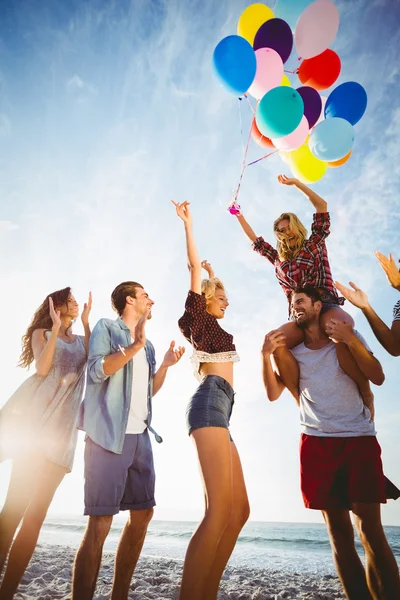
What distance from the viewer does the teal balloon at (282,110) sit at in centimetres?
328

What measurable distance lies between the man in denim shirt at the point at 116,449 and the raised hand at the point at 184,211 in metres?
1.02

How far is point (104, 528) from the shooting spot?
2.42 meters

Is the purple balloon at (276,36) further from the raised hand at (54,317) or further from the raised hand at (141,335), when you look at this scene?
the raised hand at (54,317)

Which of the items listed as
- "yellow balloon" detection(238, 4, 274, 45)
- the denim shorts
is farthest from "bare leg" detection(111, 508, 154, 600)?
"yellow balloon" detection(238, 4, 274, 45)

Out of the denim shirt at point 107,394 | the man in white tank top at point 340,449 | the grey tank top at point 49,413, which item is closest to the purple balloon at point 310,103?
the man in white tank top at point 340,449

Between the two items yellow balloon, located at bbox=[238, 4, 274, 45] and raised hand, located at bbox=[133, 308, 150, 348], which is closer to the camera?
raised hand, located at bbox=[133, 308, 150, 348]

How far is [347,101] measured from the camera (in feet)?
12.2

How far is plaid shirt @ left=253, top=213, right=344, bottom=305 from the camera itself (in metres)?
3.13

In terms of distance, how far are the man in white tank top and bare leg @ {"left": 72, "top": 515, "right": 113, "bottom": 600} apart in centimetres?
135

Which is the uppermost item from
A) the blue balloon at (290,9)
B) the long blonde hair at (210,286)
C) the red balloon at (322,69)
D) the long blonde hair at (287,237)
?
the blue balloon at (290,9)

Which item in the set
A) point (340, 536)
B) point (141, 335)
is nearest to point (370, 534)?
point (340, 536)

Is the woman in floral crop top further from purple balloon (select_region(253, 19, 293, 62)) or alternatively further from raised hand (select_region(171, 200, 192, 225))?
purple balloon (select_region(253, 19, 293, 62))

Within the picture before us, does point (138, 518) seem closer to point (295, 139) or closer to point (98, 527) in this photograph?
point (98, 527)

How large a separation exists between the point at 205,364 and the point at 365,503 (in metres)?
1.34
